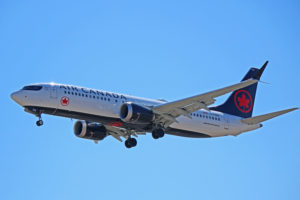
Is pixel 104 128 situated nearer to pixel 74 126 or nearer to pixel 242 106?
pixel 74 126

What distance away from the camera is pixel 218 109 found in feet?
164

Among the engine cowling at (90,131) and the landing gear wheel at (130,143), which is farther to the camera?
the engine cowling at (90,131)

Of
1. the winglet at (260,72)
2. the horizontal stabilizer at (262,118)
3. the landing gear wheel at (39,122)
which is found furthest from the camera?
the horizontal stabilizer at (262,118)

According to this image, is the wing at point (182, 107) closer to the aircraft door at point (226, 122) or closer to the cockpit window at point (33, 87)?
the aircraft door at point (226, 122)

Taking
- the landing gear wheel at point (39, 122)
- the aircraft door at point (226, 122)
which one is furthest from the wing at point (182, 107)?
the landing gear wheel at point (39, 122)

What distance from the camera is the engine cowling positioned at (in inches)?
1898

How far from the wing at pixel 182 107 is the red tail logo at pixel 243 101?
30.1 feet

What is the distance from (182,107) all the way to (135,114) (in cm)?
Result: 402

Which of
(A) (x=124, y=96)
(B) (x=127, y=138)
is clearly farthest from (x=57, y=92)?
(B) (x=127, y=138)

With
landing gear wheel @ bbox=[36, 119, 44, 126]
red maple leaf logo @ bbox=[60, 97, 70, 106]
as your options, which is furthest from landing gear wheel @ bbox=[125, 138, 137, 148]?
landing gear wheel @ bbox=[36, 119, 44, 126]

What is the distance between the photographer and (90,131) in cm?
4825

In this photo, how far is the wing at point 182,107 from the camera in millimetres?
40816

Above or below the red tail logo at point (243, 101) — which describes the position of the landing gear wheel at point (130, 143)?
below

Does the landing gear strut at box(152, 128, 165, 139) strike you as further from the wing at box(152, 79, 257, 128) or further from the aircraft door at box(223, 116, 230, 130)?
the aircraft door at box(223, 116, 230, 130)
